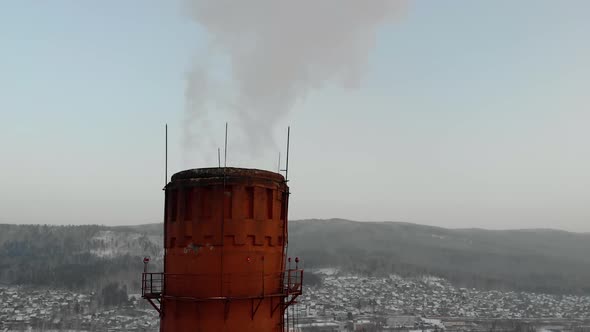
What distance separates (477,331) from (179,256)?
16381 cm

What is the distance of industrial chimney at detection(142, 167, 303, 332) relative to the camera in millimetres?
14719

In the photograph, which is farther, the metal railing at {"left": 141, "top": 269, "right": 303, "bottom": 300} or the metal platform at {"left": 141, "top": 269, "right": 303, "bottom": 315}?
the metal railing at {"left": 141, "top": 269, "right": 303, "bottom": 300}

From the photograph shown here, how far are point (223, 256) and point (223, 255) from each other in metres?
0.03

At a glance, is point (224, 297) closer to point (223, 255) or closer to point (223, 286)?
point (223, 286)

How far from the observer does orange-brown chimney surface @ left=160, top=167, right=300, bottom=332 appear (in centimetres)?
1471

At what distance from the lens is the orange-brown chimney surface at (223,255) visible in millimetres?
14711

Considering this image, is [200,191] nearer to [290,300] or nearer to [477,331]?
[290,300]

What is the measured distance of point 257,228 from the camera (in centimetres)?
1532

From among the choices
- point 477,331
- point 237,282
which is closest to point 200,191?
point 237,282

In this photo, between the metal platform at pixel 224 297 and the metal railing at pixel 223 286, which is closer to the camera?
the metal platform at pixel 224 297

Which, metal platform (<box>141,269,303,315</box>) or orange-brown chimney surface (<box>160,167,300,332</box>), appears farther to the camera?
orange-brown chimney surface (<box>160,167,300,332</box>)

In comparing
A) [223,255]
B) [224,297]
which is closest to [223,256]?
[223,255]

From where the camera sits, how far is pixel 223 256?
584 inches

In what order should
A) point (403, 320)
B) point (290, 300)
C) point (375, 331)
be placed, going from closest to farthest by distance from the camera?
point (290, 300) → point (375, 331) → point (403, 320)
